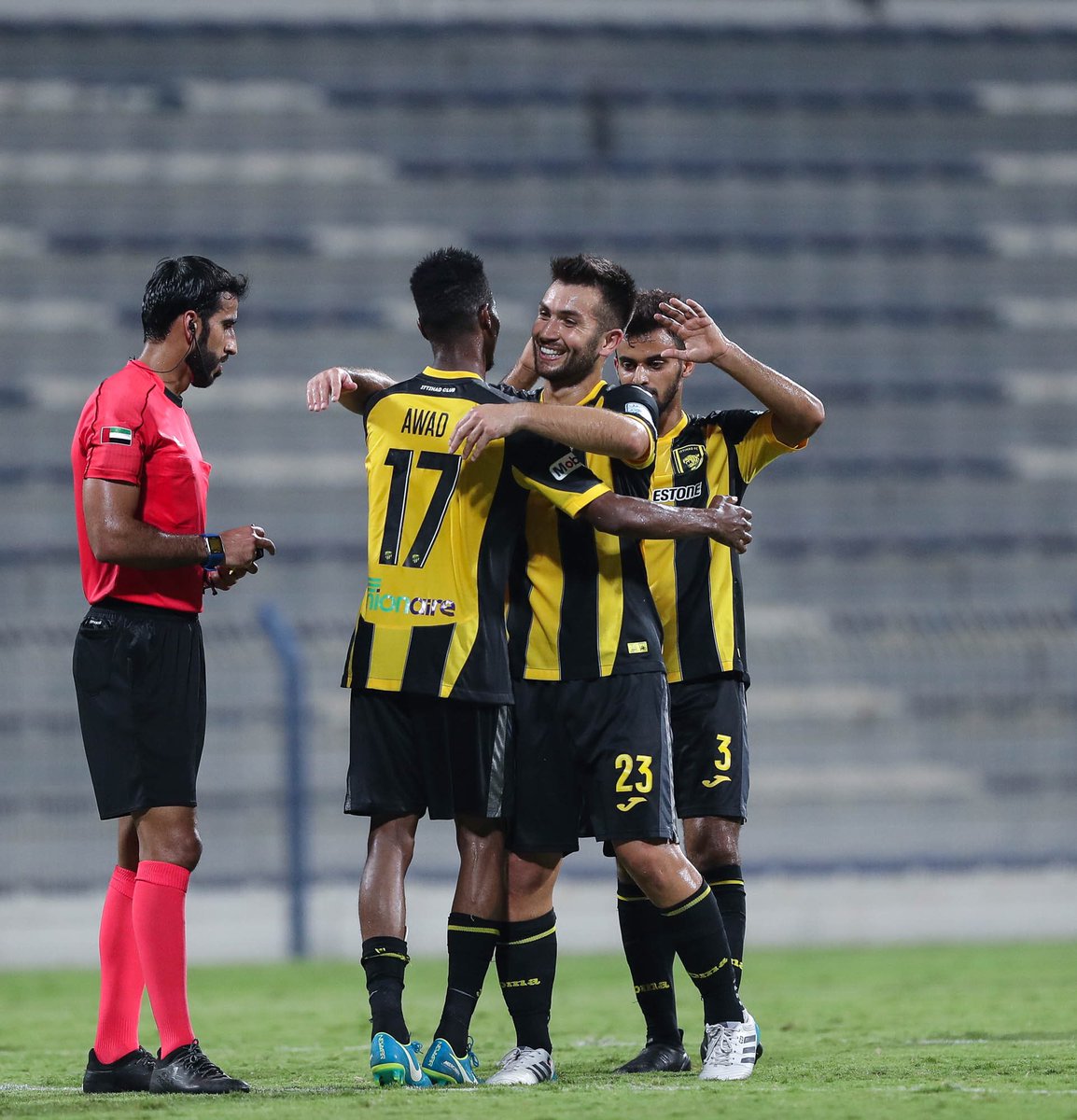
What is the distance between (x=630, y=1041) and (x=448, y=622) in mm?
1679

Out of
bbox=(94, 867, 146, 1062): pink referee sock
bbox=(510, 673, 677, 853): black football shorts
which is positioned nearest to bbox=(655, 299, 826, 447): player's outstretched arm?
bbox=(510, 673, 677, 853): black football shorts

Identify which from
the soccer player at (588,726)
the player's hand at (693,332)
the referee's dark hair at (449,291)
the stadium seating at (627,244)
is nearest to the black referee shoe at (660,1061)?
the soccer player at (588,726)

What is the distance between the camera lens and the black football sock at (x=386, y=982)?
3.48 meters

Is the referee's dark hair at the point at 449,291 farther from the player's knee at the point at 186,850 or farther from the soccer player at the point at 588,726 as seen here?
the player's knee at the point at 186,850

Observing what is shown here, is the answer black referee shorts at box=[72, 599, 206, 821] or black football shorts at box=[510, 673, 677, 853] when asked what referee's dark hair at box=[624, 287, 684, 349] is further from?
black referee shorts at box=[72, 599, 206, 821]

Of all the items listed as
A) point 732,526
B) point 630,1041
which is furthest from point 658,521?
point 630,1041

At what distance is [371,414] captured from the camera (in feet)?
12.1

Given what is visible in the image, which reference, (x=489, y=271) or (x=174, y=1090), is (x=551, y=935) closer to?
(x=174, y=1090)

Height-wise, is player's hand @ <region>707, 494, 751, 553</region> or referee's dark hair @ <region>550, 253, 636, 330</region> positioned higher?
referee's dark hair @ <region>550, 253, 636, 330</region>

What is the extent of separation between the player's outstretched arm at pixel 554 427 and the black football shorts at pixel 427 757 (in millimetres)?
536

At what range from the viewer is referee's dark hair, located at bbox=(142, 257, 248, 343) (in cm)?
371

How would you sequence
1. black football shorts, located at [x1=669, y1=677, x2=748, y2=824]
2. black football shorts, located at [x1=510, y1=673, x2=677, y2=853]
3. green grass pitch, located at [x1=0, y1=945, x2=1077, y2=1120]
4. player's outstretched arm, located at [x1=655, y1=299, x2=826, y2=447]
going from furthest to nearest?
1. black football shorts, located at [x1=669, y1=677, x2=748, y2=824]
2. player's outstretched arm, located at [x1=655, y1=299, x2=826, y2=447]
3. black football shorts, located at [x1=510, y1=673, x2=677, y2=853]
4. green grass pitch, located at [x1=0, y1=945, x2=1077, y2=1120]

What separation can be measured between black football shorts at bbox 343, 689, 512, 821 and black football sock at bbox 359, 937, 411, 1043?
268 mm

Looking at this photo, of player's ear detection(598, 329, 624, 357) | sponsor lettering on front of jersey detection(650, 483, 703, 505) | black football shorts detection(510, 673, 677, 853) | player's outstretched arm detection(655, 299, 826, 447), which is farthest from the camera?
sponsor lettering on front of jersey detection(650, 483, 703, 505)
